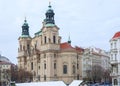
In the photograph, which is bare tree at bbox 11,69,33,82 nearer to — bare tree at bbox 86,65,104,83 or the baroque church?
the baroque church

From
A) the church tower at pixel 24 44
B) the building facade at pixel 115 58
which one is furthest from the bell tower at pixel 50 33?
the building facade at pixel 115 58

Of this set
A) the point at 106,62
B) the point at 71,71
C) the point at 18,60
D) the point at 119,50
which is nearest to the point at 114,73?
the point at 119,50

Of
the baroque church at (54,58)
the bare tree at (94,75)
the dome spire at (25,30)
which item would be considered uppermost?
the dome spire at (25,30)

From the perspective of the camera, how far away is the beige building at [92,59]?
11131 cm

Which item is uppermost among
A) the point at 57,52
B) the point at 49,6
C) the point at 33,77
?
→ the point at 49,6

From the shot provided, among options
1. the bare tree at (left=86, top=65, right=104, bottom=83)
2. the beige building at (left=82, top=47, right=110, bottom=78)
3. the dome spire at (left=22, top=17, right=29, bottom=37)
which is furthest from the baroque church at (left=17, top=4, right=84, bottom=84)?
the dome spire at (left=22, top=17, right=29, bottom=37)

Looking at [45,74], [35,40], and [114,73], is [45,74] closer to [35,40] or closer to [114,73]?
[35,40]

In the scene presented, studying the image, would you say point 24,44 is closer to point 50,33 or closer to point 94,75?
point 50,33

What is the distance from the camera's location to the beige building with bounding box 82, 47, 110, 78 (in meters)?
111

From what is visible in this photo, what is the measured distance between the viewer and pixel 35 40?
10919cm

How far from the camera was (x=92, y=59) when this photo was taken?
12294cm

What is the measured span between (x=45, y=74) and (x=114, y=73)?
35242 millimetres

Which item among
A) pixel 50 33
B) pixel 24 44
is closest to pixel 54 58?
pixel 50 33

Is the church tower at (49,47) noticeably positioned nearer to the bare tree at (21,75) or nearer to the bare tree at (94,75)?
the bare tree at (21,75)
